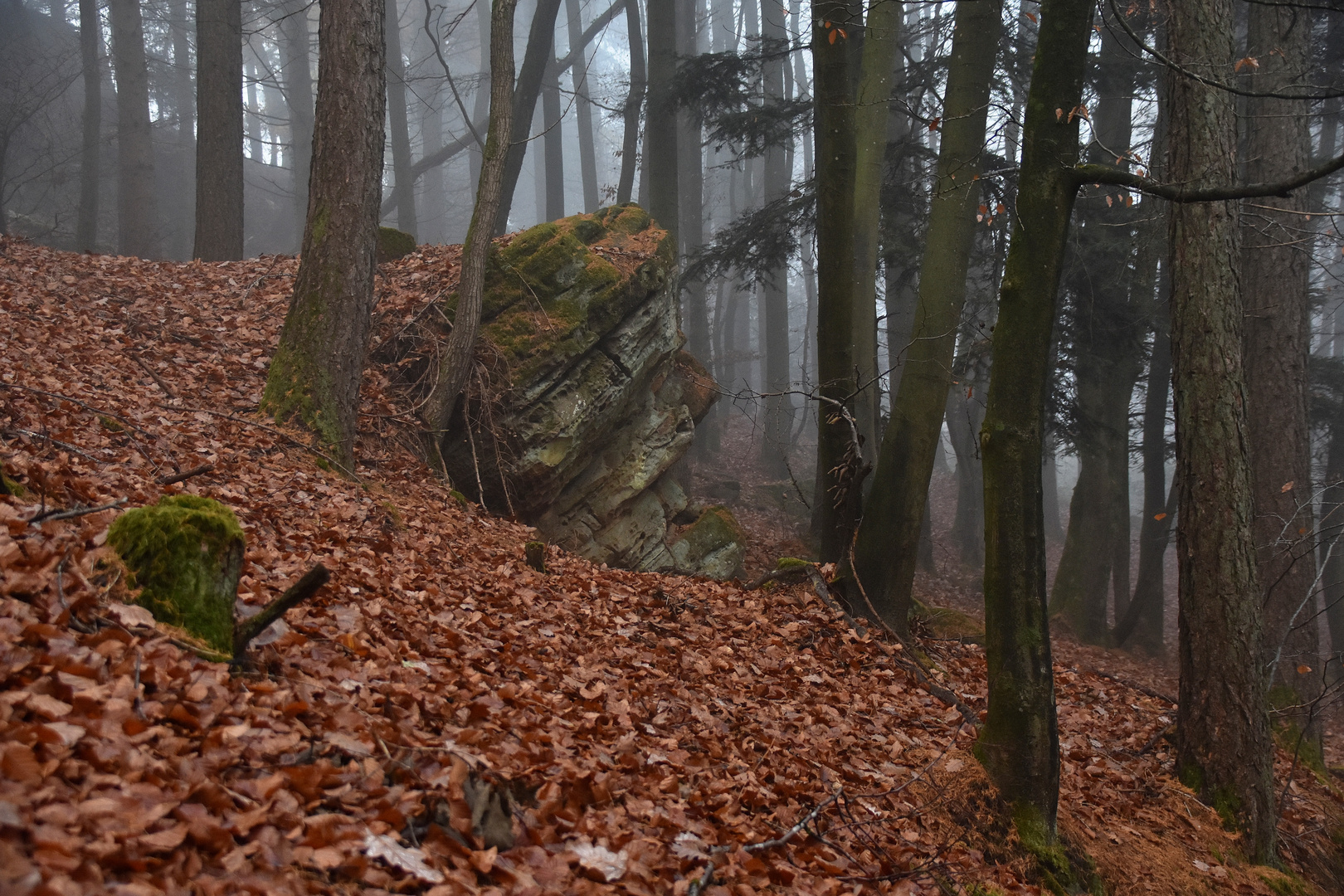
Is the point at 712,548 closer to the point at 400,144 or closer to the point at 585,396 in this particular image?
the point at 585,396

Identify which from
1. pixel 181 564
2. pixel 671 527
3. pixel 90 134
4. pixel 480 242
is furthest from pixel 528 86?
pixel 181 564

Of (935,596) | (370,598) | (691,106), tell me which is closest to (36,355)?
(370,598)

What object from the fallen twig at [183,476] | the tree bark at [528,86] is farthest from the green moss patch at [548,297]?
the tree bark at [528,86]

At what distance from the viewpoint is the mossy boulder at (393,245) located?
392 inches

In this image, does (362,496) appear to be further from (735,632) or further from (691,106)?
(691,106)

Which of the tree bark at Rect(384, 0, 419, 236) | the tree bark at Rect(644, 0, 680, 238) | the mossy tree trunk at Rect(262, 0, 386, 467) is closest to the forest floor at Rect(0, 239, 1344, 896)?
the mossy tree trunk at Rect(262, 0, 386, 467)

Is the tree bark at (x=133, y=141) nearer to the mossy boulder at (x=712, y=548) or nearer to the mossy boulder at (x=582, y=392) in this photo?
the mossy boulder at (x=582, y=392)

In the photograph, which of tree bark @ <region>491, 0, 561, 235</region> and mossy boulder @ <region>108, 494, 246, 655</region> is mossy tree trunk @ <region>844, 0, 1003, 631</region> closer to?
mossy boulder @ <region>108, 494, 246, 655</region>

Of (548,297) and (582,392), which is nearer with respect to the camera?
(582,392)

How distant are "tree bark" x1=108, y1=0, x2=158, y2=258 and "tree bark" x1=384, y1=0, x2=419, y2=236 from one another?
577 cm

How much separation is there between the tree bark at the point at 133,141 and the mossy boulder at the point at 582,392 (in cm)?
1104

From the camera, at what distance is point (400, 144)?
22297 mm

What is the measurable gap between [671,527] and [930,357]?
421 centimetres

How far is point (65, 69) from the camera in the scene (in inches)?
881
